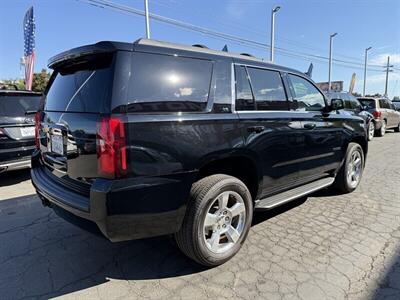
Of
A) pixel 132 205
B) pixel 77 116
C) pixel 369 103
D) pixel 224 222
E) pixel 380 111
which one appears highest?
pixel 369 103

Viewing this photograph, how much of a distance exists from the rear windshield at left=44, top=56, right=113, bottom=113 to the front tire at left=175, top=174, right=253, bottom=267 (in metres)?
1.07

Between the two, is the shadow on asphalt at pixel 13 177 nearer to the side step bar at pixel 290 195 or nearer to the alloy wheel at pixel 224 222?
the alloy wheel at pixel 224 222

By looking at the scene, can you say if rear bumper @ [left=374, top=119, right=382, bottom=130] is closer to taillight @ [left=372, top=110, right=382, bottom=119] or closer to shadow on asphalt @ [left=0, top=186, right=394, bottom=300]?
taillight @ [left=372, top=110, right=382, bottom=119]

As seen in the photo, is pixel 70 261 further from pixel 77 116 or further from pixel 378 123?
pixel 378 123

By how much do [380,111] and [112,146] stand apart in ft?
46.8

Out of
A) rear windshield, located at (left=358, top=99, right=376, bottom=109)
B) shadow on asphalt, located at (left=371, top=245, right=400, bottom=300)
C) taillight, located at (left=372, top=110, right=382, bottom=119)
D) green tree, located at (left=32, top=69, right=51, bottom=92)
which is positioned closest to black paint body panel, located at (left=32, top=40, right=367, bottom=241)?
shadow on asphalt, located at (left=371, top=245, right=400, bottom=300)

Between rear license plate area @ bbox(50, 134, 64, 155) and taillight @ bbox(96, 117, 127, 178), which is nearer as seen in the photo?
taillight @ bbox(96, 117, 127, 178)

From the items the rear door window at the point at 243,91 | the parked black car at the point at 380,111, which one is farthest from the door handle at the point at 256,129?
the parked black car at the point at 380,111

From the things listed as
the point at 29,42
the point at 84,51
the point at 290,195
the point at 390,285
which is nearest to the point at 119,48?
the point at 84,51

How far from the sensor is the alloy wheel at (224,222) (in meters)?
2.93

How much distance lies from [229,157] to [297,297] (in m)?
1.29

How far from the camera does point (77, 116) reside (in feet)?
8.57

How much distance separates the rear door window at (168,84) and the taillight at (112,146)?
18 cm

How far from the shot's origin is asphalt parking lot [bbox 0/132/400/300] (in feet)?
8.65
